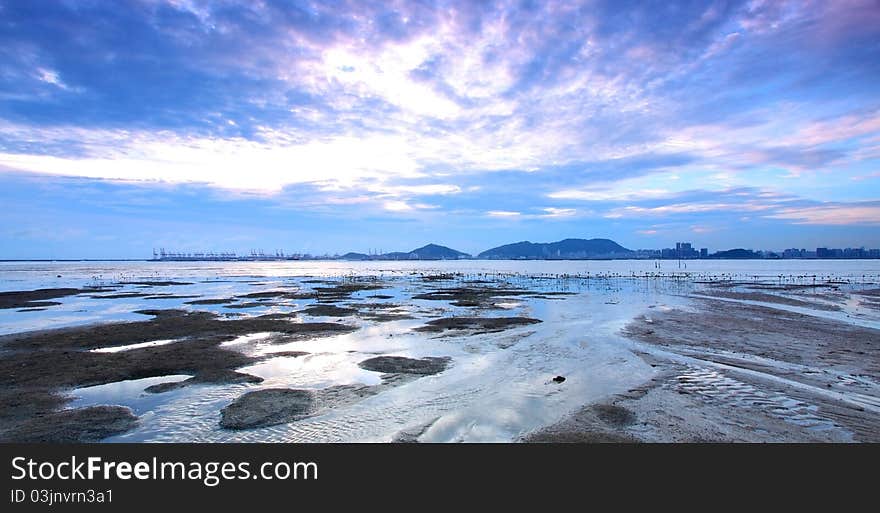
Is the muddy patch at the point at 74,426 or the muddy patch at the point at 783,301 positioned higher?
the muddy patch at the point at 74,426

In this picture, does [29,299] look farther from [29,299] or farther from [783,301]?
[783,301]

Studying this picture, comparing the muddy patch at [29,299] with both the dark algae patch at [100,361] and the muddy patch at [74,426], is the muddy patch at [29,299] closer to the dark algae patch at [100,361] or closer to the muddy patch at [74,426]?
the dark algae patch at [100,361]

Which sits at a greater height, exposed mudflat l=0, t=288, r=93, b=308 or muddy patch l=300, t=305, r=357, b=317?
exposed mudflat l=0, t=288, r=93, b=308

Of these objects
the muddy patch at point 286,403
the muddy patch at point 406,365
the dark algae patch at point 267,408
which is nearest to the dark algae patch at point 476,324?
the muddy patch at point 406,365

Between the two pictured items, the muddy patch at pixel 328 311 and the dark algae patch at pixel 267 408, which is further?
the muddy patch at pixel 328 311

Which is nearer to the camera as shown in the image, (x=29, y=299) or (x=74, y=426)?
(x=74, y=426)

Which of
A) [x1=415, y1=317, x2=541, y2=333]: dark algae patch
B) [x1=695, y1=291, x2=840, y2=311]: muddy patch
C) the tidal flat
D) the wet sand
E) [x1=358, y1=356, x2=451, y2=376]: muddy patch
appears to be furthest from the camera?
[x1=695, y1=291, x2=840, y2=311]: muddy patch

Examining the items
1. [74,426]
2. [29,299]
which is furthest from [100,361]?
[29,299]

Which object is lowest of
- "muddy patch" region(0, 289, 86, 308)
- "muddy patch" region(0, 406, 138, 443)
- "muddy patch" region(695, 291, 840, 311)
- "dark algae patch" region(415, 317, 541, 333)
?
"muddy patch" region(695, 291, 840, 311)

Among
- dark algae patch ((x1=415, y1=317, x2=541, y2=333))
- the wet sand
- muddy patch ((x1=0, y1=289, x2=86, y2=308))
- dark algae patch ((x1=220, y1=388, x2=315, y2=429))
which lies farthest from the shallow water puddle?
muddy patch ((x1=0, y1=289, x2=86, y2=308))

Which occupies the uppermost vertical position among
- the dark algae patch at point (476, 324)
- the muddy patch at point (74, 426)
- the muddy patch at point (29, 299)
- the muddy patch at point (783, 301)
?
the muddy patch at point (29, 299)

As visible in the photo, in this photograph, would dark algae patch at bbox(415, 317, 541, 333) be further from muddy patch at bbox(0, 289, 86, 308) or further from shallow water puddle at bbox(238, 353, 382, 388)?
muddy patch at bbox(0, 289, 86, 308)

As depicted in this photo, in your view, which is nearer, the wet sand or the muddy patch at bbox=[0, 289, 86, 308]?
the wet sand

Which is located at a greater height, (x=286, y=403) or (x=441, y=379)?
(x=286, y=403)
